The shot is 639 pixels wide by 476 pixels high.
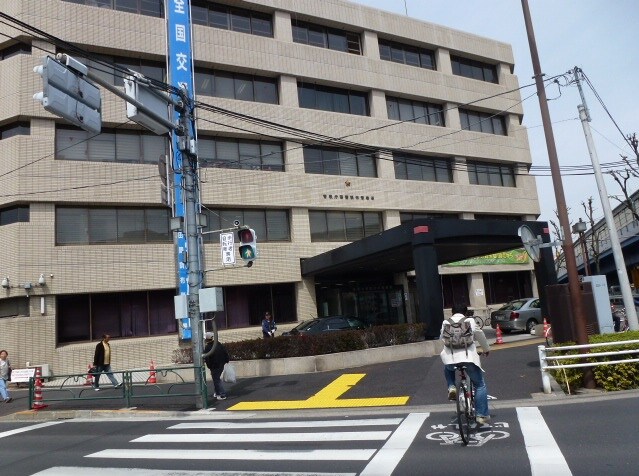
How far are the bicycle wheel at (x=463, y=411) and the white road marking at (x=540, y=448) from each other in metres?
0.74

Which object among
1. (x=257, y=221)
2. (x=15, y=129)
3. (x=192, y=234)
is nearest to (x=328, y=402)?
(x=192, y=234)

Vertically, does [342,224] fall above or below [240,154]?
A: below

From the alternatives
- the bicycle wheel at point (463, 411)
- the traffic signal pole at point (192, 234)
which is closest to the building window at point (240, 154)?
the traffic signal pole at point (192, 234)

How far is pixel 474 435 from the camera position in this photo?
715 centimetres

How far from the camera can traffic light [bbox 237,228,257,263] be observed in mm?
11781

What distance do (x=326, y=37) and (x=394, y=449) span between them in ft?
83.8

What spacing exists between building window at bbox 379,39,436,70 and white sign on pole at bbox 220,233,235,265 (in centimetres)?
1760

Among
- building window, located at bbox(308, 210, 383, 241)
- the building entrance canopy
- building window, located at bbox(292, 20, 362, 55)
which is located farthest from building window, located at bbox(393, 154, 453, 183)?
building window, located at bbox(292, 20, 362, 55)

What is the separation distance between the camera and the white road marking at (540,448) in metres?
5.40

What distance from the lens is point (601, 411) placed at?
7.91 meters

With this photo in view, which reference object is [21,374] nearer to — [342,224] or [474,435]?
[474,435]

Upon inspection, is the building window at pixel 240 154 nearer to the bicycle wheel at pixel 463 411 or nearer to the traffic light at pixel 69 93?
the traffic light at pixel 69 93

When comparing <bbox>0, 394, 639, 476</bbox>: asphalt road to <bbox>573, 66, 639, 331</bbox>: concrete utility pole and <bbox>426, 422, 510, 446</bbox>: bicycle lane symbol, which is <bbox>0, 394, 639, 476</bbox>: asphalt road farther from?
<bbox>573, 66, 639, 331</bbox>: concrete utility pole

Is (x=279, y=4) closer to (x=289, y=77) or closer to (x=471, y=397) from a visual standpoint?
(x=289, y=77)
